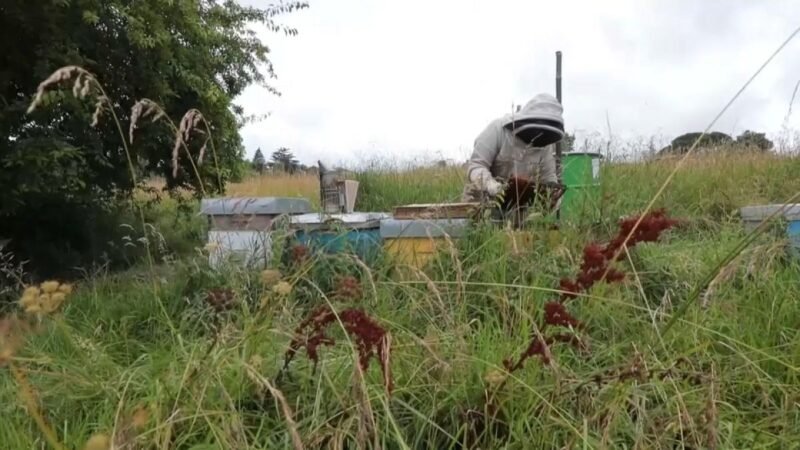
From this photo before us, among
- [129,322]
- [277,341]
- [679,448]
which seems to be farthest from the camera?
[129,322]

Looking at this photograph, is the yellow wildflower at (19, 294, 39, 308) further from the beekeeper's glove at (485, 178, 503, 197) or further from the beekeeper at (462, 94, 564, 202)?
the beekeeper at (462, 94, 564, 202)

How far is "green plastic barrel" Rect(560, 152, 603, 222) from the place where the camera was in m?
2.76

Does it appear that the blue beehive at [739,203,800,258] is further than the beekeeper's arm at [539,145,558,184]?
No

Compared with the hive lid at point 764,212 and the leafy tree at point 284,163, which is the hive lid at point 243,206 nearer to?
the hive lid at point 764,212

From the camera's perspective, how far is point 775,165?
5.25 m

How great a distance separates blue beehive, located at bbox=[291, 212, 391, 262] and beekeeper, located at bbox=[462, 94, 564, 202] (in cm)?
73

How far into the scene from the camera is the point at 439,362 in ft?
3.95

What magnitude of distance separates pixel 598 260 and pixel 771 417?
0.63m

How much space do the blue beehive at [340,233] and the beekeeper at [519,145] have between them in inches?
28.6

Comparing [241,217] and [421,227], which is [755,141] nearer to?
[421,227]

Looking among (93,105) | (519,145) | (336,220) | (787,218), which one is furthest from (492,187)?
(93,105)

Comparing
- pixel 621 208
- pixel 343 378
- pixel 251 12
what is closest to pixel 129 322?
pixel 343 378

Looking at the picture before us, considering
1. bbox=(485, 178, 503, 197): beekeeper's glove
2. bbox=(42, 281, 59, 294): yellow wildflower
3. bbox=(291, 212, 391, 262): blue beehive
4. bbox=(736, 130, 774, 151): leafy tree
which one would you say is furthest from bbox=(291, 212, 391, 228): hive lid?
bbox=(736, 130, 774, 151): leafy tree

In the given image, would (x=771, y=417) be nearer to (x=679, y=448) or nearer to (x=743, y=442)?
(x=743, y=442)
